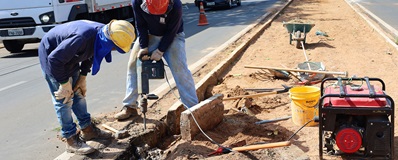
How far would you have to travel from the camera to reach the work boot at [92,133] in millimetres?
4906

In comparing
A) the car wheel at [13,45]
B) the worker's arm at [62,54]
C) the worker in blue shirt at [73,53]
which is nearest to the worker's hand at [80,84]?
the worker in blue shirt at [73,53]

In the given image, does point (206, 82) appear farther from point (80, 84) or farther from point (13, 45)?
point (13, 45)

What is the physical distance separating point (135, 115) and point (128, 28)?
5.39ft

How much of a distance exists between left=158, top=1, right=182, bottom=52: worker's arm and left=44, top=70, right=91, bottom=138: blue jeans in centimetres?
105

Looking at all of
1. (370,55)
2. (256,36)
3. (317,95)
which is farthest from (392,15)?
(317,95)

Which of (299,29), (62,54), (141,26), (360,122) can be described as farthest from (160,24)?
(299,29)

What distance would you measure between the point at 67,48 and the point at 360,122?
2.84 meters

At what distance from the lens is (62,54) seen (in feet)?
13.1

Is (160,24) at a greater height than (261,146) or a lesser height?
greater

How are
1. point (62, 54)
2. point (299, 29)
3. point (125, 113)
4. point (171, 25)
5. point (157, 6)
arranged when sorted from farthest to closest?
point (299, 29) < point (125, 113) < point (171, 25) < point (157, 6) < point (62, 54)

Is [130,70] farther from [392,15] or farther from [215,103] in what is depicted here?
[392,15]

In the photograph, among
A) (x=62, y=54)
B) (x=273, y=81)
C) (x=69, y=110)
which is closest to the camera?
(x=62, y=54)

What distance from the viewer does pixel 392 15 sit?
18266 millimetres

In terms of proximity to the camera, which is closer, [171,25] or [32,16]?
[171,25]
